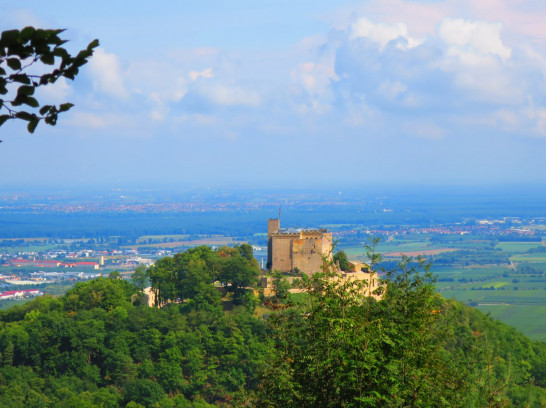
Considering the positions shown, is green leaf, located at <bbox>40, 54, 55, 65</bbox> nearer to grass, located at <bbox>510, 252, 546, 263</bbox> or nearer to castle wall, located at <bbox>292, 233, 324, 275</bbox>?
castle wall, located at <bbox>292, 233, 324, 275</bbox>

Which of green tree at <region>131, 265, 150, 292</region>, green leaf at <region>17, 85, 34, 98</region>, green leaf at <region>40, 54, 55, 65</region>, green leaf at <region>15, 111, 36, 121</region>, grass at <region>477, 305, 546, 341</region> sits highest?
green leaf at <region>40, 54, 55, 65</region>

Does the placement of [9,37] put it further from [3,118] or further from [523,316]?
[523,316]

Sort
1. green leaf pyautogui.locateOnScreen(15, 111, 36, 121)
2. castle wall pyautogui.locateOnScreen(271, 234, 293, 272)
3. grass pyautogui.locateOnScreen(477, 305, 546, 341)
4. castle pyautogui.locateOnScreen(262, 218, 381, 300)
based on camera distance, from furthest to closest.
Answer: grass pyautogui.locateOnScreen(477, 305, 546, 341) < castle wall pyautogui.locateOnScreen(271, 234, 293, 272) < castle pyautogui.locateOnScreen(262, 218, 381, 300) < green leaf pyautogui.locateOnScreen(15, 111, 36, 121)

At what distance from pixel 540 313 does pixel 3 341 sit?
6401 cm

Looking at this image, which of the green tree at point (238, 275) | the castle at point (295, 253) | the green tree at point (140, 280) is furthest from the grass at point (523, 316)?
the green tree at point (140, 280)

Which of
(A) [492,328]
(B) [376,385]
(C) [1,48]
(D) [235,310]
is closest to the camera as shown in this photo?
(C) [1,48]

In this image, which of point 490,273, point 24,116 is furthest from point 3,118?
point 490,273


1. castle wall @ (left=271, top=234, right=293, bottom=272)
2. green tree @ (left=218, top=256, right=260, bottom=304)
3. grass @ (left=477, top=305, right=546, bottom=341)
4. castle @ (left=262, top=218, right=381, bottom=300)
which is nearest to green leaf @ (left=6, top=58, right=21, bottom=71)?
green tree @ (left=218, top=256, right=260, bottom=304)

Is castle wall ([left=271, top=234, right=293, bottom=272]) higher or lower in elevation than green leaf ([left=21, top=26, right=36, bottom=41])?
lower

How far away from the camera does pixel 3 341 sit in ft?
123

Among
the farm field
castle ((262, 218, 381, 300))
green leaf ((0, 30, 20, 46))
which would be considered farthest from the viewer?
the farm field

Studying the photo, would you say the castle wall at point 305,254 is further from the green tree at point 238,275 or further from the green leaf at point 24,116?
the green leaf at point 24,116

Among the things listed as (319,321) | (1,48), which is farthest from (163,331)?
(1,48)

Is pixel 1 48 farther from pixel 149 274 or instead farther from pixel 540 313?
pixel 540 313
